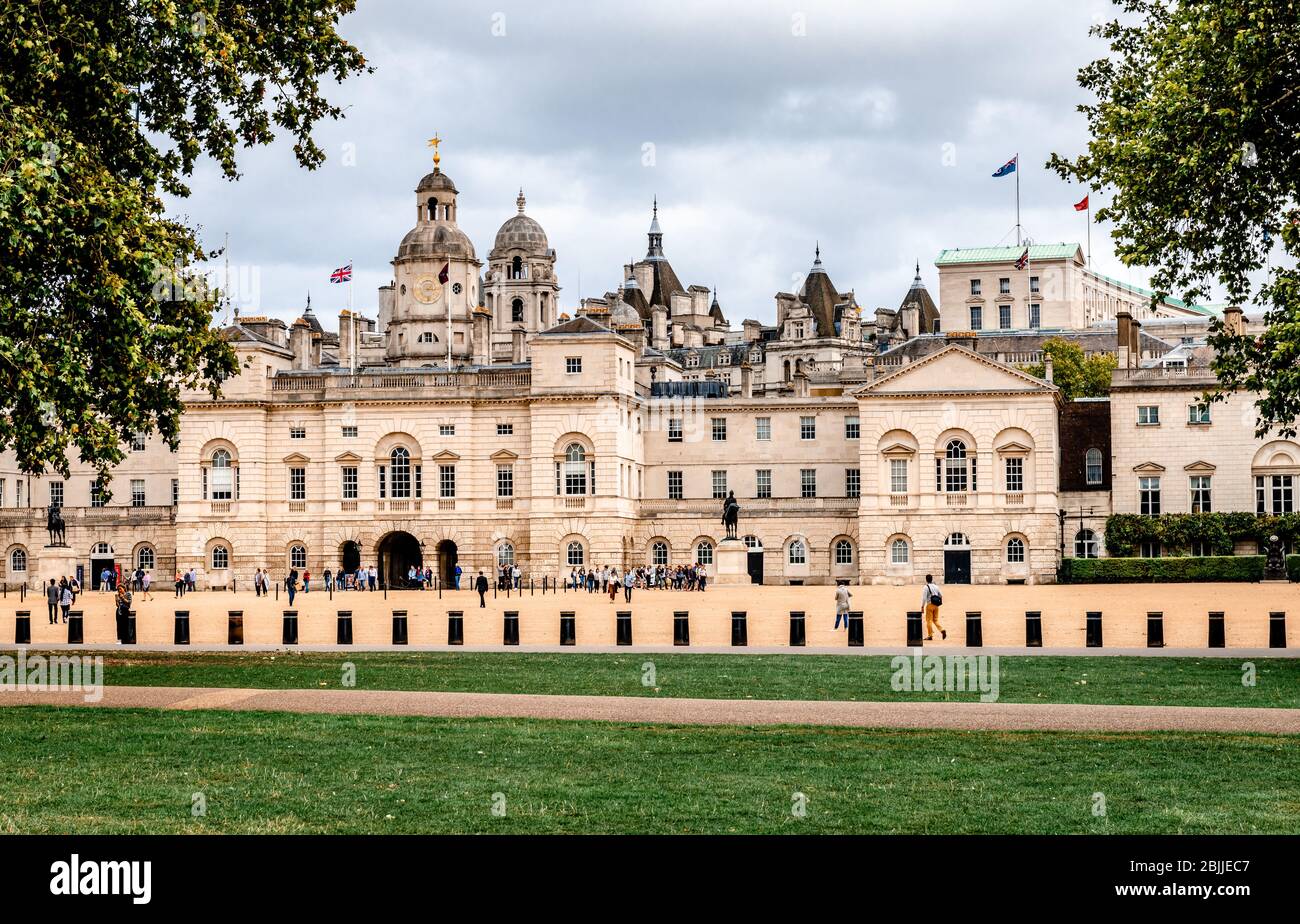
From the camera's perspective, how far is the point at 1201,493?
7806 centimetres

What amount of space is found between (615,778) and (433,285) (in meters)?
97.4

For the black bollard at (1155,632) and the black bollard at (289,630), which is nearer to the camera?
the black bollard at (1155,632)

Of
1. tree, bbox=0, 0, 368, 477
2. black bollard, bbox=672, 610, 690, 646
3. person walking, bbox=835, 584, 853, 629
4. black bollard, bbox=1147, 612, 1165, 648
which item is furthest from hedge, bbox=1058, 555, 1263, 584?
tree, bbox=0, 0, 368, 477

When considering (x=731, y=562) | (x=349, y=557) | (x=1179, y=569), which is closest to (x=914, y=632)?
(x=731, y=562)

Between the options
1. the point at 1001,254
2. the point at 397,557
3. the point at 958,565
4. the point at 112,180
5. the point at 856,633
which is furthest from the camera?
the point at 1001,254

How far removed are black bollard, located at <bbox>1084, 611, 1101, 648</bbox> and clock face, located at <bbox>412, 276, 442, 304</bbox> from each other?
81820 mm

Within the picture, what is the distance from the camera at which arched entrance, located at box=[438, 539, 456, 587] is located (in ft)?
273

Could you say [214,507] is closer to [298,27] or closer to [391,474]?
[391,474]

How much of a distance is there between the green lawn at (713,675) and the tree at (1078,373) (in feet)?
211

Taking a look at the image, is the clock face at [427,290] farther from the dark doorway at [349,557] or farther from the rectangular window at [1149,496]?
the rectangular window at [1149,496]

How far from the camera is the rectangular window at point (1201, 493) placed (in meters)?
78.1

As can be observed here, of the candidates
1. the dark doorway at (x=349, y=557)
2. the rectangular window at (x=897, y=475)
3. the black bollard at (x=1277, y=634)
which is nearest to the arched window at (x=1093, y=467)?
the rectangular window at (x=897, y=475)

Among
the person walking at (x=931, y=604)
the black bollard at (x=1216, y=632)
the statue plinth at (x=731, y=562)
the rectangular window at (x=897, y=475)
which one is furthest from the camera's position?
the rectangular window at (x=897, y=475)

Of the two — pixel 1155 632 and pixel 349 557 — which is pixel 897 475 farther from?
pixel 1155 632
